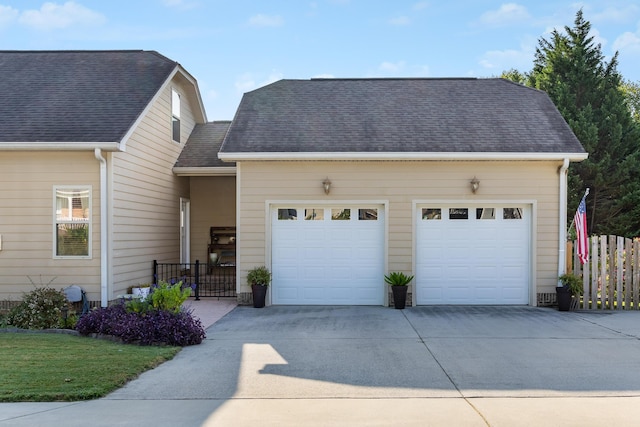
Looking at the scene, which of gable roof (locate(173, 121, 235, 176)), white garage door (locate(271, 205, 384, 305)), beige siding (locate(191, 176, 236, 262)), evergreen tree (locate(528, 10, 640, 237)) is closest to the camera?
white garage door (locate(271, 205, 384, 305))

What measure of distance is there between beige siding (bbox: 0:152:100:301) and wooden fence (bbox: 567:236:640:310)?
1010 cm

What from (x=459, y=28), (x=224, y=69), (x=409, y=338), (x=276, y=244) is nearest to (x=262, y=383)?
(x=409, y=338)

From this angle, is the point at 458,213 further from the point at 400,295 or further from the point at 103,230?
the point at 103,230

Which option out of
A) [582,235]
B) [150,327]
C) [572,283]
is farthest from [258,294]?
[582,235]

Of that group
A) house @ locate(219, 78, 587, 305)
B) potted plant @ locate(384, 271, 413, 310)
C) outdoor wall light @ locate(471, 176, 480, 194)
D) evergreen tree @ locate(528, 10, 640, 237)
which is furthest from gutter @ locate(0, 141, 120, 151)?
evergreen tree @ locate(528, 10, 640, 237)

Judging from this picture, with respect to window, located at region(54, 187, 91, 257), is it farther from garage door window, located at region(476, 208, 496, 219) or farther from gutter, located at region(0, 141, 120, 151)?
garage door window, located at region(476, 208, 496, 219)

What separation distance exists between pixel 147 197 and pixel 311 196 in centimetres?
388

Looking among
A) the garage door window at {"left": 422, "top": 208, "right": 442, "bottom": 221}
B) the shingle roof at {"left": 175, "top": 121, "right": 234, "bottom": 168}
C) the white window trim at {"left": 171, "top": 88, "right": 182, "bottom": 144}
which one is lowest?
the garage door window at {"left": 422, "top": 208, "right": 442, "bottom": 221}

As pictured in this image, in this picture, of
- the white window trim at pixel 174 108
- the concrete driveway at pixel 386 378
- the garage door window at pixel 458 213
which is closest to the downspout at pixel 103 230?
the concrete driveway at pixel 386 378

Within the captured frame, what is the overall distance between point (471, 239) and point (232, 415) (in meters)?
8.58

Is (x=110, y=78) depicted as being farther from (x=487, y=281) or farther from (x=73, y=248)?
(x=487, y=281)

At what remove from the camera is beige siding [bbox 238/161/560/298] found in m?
12.5

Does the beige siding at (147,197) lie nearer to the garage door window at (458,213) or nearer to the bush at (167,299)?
the bush at (167,299)

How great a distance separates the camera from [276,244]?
41.8ft
